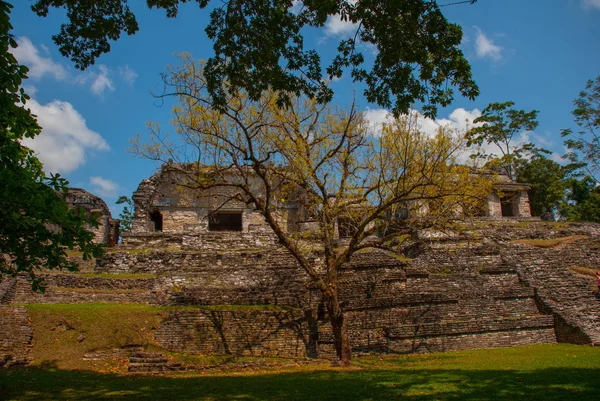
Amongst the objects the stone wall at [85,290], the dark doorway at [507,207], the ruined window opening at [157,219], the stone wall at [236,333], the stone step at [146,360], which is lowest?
the stone step at [146,360]

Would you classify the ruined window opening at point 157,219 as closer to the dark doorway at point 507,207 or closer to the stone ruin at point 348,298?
the stone ruin at point 348,298

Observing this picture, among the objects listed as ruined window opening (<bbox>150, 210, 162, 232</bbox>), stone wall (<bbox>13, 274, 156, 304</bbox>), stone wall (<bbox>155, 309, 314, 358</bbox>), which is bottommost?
stone wall (<bbox>155, 309, 314, 358</bbox>)

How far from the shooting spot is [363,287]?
1323cm

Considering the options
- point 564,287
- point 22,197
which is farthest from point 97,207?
point 564,287

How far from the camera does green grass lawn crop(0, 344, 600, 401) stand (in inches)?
236

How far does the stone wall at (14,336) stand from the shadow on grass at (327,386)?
43.1 inches

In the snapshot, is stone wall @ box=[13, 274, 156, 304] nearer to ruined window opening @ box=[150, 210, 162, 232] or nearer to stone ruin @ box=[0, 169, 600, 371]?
stone ruin @ box=[0, 169, 600, 371]

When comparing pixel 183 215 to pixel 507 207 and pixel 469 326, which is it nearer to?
pixel 469 326

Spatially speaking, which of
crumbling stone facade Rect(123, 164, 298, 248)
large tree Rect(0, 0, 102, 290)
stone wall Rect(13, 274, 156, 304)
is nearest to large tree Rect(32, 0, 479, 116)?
large tree Rect(0, 0, 102, 290)

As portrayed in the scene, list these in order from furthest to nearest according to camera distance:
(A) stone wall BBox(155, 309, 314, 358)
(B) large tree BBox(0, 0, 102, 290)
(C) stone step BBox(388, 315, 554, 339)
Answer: (C) stone step BBox(388, 315, 554, 339)
(A) stone wall BBox(155, 309, 314, 358)
(B) large tree BBox(0, 0, 102, 290)

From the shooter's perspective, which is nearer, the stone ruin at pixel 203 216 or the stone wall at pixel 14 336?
the stone wall at pixel 14 336

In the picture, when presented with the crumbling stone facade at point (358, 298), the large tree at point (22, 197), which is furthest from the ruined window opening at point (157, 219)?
the large tree at point (22, 197)

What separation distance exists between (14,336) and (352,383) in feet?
24.7

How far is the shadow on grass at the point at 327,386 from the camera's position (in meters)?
5.93
